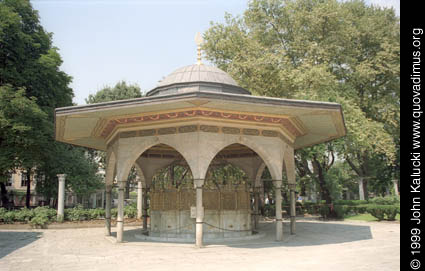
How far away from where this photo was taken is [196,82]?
12.9 metres

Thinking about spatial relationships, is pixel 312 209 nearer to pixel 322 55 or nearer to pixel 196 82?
pixel 322 55

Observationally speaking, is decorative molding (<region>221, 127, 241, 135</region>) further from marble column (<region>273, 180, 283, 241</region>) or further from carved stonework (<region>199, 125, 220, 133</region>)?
marble column (<region>273, 180, 283, 241</region>)

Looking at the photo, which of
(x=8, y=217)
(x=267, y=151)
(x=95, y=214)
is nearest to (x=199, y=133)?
(x=267, y=151)

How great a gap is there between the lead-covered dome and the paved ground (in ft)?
18.2

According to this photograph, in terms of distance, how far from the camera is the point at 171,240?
1154 cm

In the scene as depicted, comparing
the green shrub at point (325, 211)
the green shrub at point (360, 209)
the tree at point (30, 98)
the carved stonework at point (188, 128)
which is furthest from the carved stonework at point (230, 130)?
the green shrub at point (360, 209)

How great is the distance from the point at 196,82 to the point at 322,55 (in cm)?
1266

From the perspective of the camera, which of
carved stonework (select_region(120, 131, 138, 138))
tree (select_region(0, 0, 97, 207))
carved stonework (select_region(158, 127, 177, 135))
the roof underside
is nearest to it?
the roof underside

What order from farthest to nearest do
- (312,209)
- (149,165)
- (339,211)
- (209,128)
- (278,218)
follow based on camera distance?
(312,209)
(339,211)
(149,165)
(278,218)
(209,128)

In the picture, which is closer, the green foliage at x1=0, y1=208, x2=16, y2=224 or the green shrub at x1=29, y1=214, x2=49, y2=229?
the green shrub at x1=29, y1=214, x2=49, y2=229

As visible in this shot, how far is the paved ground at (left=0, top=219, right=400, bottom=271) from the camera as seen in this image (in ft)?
24.6

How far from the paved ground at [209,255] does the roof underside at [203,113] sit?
148 inches

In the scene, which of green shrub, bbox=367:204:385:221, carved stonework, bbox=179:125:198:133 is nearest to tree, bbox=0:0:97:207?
carved stonework, bbox=179:125:198:133

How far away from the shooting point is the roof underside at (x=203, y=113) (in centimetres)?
961
